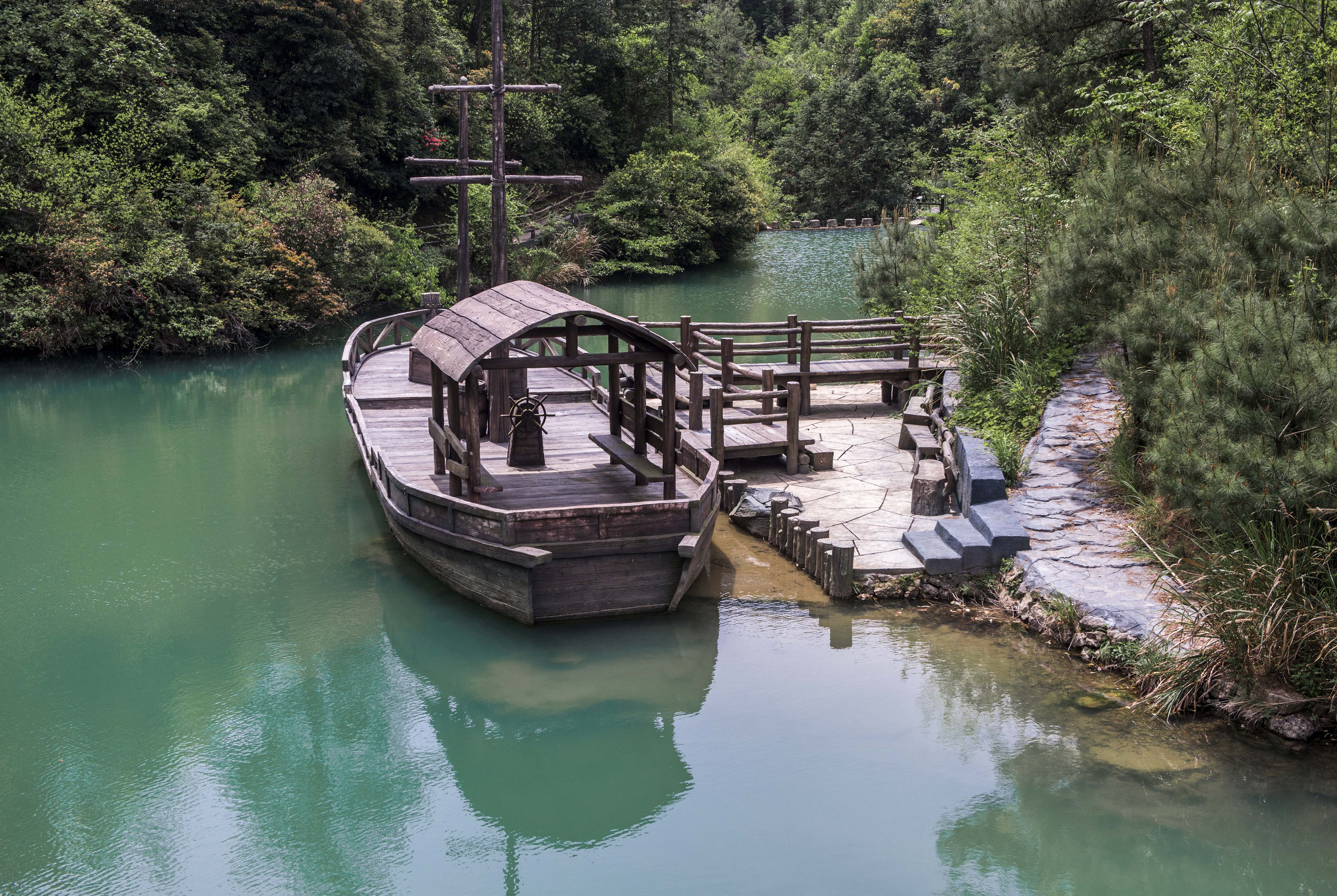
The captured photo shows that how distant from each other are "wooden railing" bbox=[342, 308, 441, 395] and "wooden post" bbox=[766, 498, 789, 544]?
4708 millimetres

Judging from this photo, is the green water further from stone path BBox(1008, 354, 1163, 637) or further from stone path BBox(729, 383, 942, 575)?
stone path BBox(729, 383, 942, 575)

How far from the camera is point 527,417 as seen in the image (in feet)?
33.7

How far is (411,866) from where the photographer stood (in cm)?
628

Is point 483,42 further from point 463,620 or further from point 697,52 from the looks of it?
point 463,620

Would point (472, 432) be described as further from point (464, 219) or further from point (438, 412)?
point (464, 219)

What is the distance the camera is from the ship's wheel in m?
10.2

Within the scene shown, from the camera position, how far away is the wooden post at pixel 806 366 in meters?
14.8

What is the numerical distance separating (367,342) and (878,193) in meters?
31.3

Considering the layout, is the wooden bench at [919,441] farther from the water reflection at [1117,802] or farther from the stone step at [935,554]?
the water reflection at [1117,802]

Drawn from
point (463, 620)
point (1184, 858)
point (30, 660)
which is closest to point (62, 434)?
point (30, 660)

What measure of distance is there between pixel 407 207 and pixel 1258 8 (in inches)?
1069

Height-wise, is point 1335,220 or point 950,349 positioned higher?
point 1335,220

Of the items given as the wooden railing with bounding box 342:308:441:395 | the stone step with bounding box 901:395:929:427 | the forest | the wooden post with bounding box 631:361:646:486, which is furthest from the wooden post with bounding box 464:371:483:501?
the stone step with bounding box 901:395:929:427

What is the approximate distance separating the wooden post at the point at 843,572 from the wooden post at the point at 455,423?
347cm
